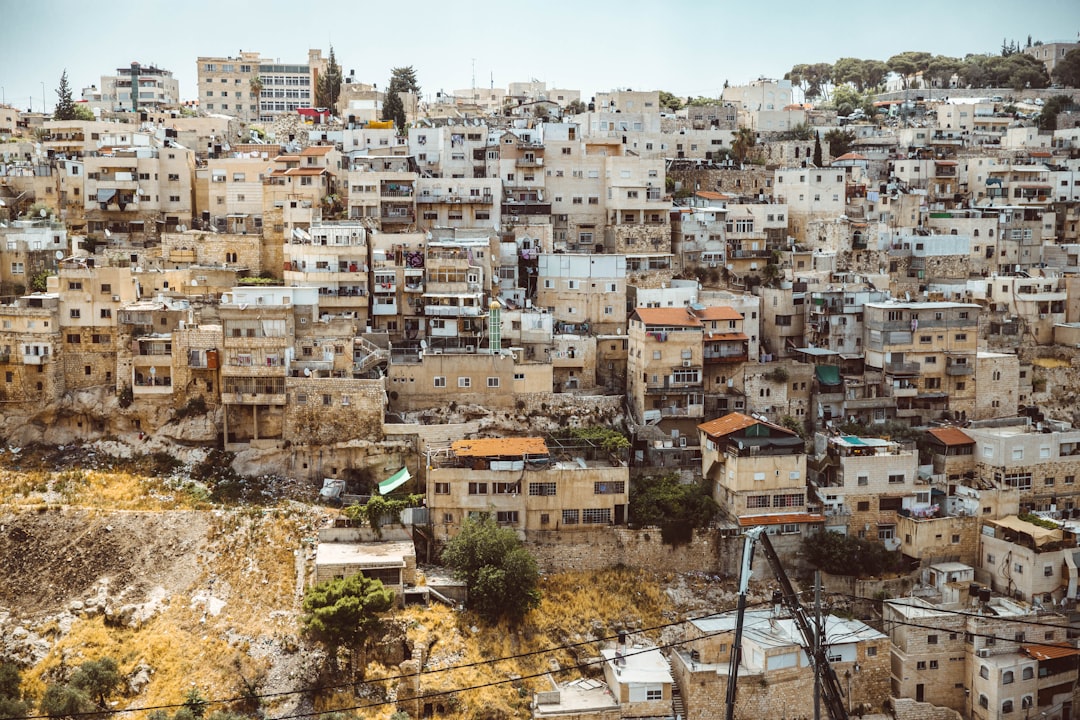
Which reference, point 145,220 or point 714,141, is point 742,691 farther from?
point 714,141

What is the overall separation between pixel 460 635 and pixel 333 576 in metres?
3.62

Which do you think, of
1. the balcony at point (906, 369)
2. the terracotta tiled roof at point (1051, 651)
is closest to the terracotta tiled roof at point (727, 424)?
the balcony at point (906, 369)

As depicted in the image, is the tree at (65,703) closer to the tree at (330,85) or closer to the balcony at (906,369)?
the balcony at (906,369)

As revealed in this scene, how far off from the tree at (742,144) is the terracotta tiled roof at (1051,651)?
3177cm

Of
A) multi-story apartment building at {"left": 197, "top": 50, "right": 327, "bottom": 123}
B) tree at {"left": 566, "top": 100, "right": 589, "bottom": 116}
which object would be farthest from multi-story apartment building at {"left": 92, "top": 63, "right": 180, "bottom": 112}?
tree at {"left": 566, "top": 100, "right": 589, "bottom": 116}

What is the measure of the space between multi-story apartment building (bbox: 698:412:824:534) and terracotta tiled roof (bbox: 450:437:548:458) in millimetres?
5475

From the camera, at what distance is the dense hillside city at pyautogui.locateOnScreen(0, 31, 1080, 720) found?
1219 inches

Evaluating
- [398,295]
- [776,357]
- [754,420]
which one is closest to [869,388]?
[776,357]

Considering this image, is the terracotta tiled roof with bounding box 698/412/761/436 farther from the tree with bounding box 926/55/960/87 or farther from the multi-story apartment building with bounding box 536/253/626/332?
the tree with bounding box 926/55/960/87

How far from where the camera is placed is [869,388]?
136 feet

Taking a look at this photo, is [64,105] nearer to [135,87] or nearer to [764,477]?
[135,87]

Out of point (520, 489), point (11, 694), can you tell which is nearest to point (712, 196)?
point (520, 489)

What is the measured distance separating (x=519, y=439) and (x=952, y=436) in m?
13.9

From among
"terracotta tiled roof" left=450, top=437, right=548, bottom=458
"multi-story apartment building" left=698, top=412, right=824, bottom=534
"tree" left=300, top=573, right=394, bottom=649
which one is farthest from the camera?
"multi-story apartment building" left=698, top=412, right=824, bottom=534
